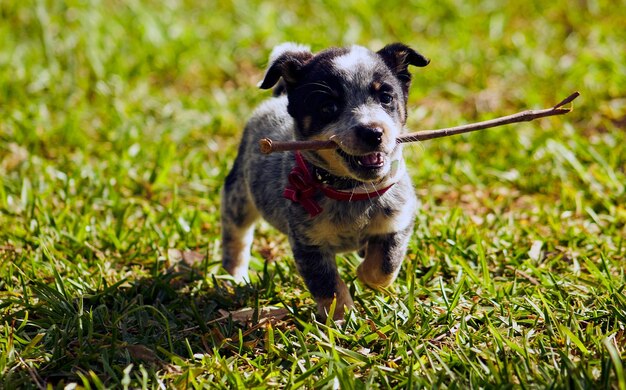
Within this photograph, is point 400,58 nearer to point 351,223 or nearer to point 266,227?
point 351,223

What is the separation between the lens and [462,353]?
3.61m

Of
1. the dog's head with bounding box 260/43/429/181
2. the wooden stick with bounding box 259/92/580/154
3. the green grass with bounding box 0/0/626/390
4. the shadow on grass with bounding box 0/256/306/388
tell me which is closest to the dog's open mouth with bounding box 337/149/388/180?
the dog's head with bounding box 260/43/429/181

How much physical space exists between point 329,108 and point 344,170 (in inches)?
12.3

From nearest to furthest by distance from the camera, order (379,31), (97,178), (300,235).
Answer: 1. (300,235)
2. (97,178)
3. (379,31)

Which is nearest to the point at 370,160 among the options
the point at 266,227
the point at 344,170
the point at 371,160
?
the point at 371,160

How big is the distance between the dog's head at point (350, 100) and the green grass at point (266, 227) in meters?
0.77

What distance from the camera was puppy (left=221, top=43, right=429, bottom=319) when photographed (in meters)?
3.86

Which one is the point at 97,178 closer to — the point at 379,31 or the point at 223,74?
the point at 223,74

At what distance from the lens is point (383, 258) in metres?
4.14

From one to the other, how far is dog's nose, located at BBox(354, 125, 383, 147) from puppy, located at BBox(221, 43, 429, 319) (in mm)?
18

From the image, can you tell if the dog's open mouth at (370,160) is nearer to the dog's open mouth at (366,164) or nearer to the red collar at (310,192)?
the dog's open mouth at (366,164)

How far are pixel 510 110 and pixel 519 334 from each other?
3.54m

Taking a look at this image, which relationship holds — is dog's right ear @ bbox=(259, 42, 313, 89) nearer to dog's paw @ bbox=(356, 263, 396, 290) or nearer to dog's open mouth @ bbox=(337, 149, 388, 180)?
dog's open mouth @ bbox=(337, 149, 388, 180)

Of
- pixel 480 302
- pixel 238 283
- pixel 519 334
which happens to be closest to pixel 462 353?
pixel 519 334
